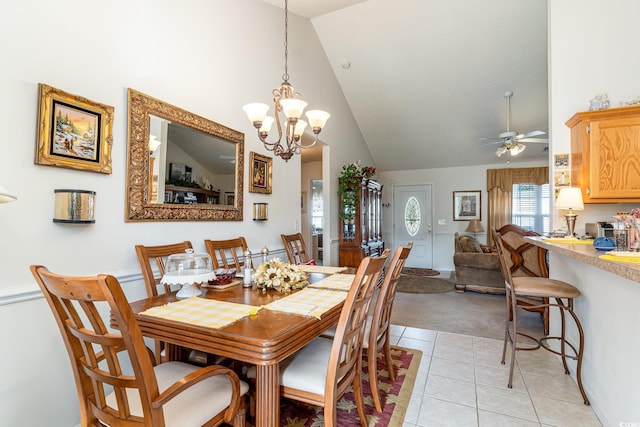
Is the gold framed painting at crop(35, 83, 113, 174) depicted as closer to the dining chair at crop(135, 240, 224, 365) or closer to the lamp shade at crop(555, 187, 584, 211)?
the dining chair at crop(135, 240, 224, 365)

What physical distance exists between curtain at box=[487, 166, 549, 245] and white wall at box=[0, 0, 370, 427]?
6124mm

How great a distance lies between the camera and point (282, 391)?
142 centimetres

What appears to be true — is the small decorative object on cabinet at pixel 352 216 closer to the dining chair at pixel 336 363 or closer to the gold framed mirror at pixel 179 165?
the gold framed mirror at pixel 179 165

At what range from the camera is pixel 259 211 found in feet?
10.6

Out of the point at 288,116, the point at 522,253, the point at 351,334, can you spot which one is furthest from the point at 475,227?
the point at 351,334

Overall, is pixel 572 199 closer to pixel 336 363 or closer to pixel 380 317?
pixel 380 317

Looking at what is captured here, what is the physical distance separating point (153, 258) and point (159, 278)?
0.15m

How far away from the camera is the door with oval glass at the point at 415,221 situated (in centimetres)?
764

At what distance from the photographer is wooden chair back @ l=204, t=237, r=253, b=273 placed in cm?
253

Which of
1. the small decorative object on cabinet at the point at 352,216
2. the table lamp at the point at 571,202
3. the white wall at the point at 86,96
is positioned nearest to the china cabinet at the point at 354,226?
the small decorative object on cabinet at the point at 352,216

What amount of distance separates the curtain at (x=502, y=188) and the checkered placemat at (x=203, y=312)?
6.66 metres

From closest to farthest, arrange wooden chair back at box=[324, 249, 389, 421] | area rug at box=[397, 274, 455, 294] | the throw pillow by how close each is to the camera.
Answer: wooden chair back at box=[324, 249, 389, 421] → area rug at box=[397, 274, 455, 294] → the throw pillow

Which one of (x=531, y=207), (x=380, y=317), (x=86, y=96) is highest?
(x=86, y=96)

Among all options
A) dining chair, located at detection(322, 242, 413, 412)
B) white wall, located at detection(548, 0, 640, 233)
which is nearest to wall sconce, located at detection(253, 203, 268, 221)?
dining chair, located at detection(322, 242, 413, 412)
